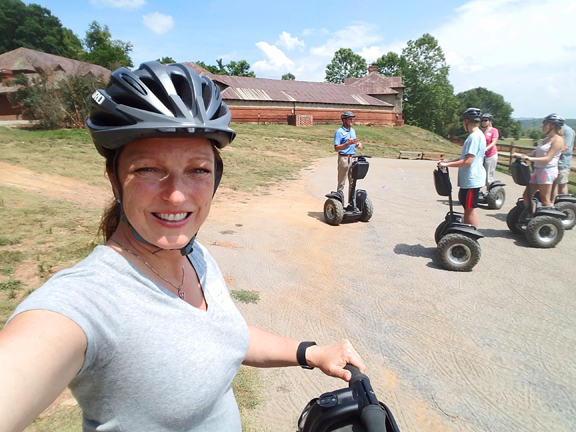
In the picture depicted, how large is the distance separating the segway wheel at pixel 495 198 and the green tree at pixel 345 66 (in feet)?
Result: 275

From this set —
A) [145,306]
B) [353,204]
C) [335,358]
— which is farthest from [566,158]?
[145,306]

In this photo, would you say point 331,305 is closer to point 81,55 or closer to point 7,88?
point 7,88

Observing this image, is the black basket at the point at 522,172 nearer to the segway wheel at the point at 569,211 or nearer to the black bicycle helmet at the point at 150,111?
the segway wheel at the point at 569,211

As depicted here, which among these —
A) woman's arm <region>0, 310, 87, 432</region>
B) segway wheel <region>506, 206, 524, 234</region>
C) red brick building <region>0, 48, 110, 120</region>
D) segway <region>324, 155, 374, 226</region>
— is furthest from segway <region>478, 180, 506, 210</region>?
red brick building <region>0, 48, 110, 120</region>

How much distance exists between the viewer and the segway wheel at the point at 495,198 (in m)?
9.08

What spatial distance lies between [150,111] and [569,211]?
8.68 metres

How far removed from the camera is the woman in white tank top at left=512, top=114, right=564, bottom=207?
6.61 m

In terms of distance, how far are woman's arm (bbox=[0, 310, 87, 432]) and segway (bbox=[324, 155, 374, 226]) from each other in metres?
6.67

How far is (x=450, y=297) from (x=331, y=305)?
4.66 feet

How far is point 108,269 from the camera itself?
1126mm

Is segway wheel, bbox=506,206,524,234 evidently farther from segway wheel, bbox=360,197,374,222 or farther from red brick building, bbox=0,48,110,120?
red brick building, bbox=0,48,110,120

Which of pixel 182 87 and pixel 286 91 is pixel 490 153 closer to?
pixel 182 87

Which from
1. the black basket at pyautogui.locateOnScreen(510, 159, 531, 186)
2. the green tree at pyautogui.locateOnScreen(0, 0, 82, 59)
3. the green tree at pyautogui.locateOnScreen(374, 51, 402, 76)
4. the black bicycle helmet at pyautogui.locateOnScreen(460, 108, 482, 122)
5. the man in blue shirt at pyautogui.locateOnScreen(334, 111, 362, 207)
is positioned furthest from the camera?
the green tree at pyautogui.locateOnScreen(374, 51, 402, 76)

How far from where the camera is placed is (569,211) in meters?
7.54
